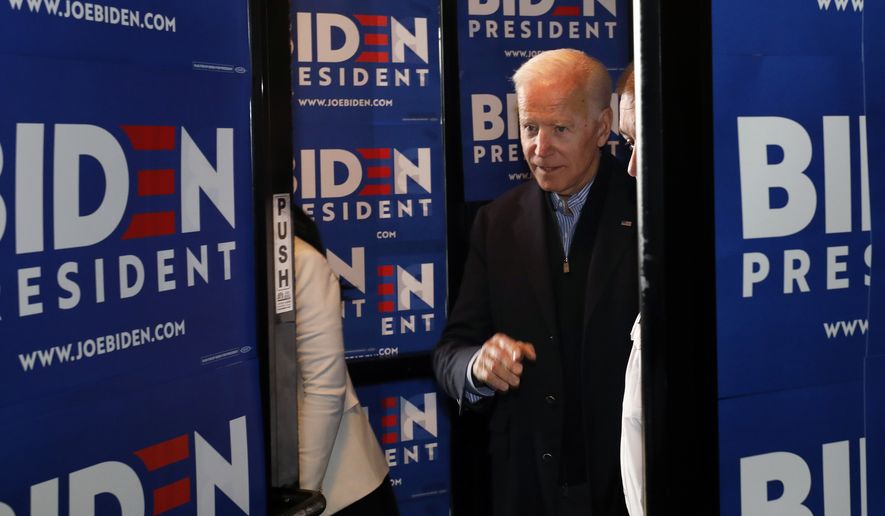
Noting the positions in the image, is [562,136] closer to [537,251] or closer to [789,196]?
[537,251]

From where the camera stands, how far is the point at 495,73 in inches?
155

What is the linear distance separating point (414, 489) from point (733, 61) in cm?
311

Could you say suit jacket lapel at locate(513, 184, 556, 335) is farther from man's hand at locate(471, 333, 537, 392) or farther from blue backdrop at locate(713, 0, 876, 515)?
blue backdrop at locate(713, 0, 876, 515)

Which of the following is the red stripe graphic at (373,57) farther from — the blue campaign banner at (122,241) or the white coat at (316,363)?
the blue campaign banner at (122,241)

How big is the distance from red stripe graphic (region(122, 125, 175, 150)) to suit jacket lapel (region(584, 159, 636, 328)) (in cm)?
152

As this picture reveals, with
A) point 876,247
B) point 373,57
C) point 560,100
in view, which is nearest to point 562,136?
point 560,100

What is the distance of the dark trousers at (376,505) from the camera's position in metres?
2.50

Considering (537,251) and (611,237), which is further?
(537,251)

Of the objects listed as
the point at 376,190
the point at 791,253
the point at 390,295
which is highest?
the point at 376,190

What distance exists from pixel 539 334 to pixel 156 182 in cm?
159

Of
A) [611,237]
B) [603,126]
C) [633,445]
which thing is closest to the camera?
[633,445]

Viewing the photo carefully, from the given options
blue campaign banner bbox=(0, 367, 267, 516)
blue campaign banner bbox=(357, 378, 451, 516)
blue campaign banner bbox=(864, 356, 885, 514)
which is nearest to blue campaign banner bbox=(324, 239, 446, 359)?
blue campaign banner bbox=(357, 378, 451, 516)

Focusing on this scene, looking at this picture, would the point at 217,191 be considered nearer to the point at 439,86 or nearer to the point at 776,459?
the point at 776,459

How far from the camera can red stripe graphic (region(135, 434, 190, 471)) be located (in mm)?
1390
